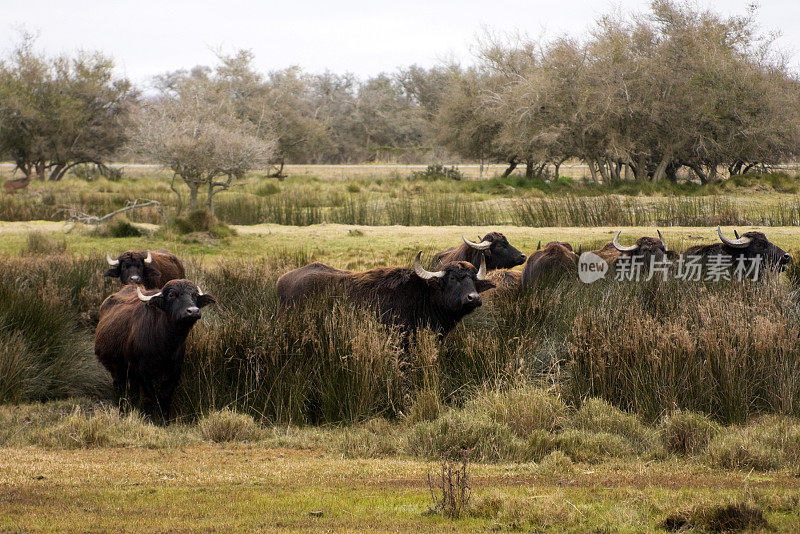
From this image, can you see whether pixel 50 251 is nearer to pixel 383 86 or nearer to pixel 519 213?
pixel 519 213

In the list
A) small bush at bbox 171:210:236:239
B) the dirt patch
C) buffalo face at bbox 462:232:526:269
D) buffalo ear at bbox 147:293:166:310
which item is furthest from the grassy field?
small bush at bbox 171:210:236:239

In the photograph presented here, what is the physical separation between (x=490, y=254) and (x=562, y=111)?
75.8 feet

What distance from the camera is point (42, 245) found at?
1981cm

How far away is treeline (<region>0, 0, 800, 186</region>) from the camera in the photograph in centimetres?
3497

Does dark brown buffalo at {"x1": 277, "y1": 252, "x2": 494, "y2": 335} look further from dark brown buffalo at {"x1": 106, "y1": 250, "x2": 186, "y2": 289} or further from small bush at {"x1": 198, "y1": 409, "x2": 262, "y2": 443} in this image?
dark brown buffalo at {"x1": 106, "y1": 250, "x2": 186, "y2": 289}

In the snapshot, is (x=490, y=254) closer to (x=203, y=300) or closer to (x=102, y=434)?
(x=203, y=300)

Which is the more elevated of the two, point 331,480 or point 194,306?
point 194,306

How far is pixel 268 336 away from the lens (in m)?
10.8

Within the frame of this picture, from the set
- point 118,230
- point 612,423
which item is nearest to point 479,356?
point 612,423

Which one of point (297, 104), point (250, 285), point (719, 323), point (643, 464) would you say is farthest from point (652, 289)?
point (297, 104)

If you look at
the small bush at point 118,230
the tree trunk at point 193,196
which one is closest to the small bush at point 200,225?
the small bush at point 118,230

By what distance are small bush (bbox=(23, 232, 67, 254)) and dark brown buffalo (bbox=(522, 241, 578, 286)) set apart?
1009 centimetres

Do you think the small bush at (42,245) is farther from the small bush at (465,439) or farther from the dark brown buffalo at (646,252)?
the small bush at (465,439)

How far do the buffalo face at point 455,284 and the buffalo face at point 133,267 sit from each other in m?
5.09
